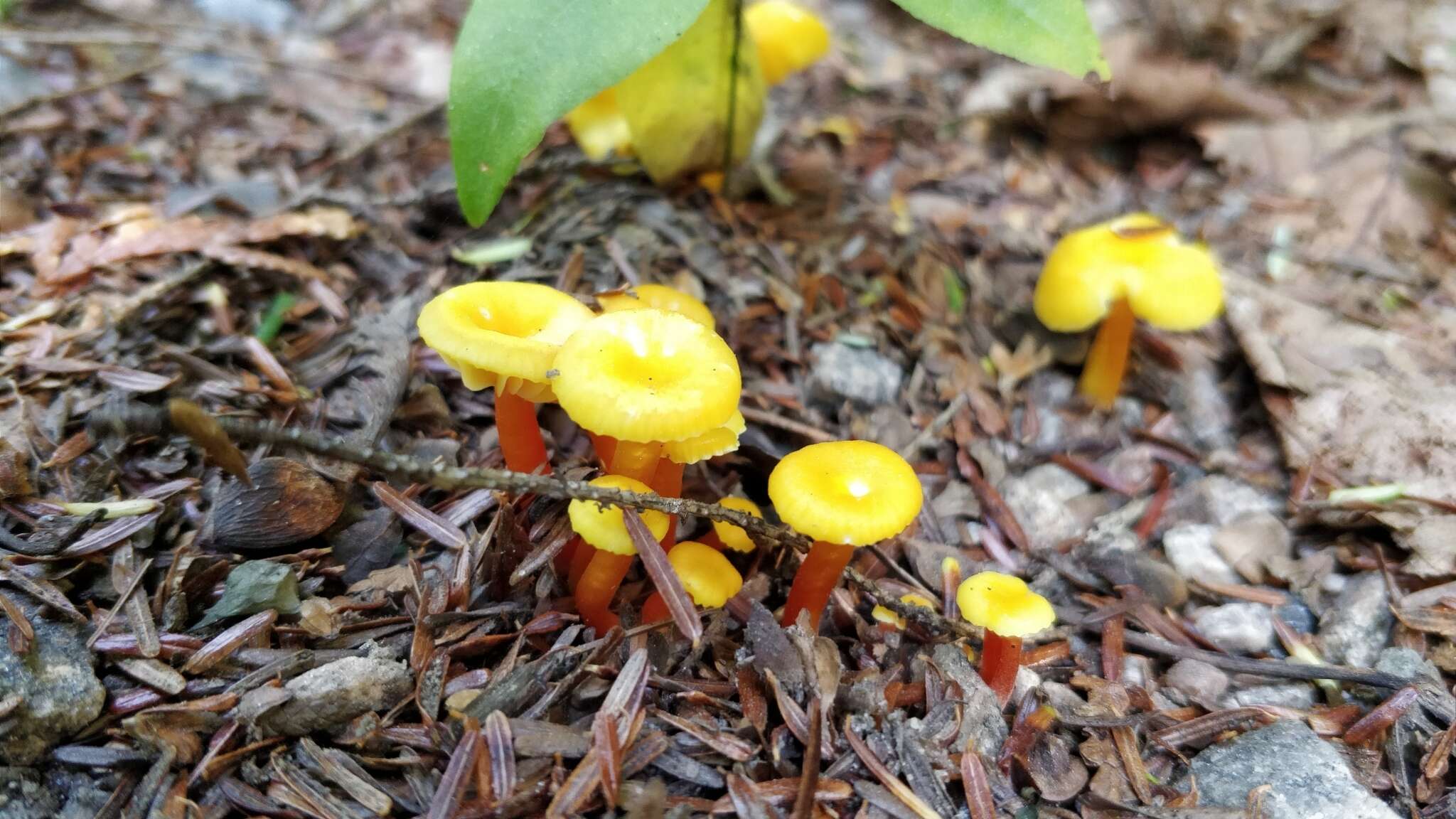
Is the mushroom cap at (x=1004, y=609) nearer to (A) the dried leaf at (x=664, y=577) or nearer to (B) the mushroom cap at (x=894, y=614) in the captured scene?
(B) the mushroom cap at (x=894, y=614)

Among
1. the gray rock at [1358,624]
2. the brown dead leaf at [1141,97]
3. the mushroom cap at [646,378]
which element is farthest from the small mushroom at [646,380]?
the brown dead leaf at [1141,97]

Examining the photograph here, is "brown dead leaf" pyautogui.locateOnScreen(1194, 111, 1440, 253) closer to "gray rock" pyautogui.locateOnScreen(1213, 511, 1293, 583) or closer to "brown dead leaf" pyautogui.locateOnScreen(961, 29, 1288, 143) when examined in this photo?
"brown dead leaf" pyautogui.locateOnScreen(961, 29, 1288, 143)

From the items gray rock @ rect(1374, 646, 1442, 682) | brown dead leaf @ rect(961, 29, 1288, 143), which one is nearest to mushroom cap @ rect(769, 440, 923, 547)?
gray rock @ rect(1374, 646, 1442, 682)

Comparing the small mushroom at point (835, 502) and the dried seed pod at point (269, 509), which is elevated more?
the small mushroom at point (835, 502)

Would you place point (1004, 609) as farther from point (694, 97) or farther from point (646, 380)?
point (694, 97)

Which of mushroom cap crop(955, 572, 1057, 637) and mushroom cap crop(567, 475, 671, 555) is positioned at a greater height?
mushroom cap crop(567, 475, 671, 555)

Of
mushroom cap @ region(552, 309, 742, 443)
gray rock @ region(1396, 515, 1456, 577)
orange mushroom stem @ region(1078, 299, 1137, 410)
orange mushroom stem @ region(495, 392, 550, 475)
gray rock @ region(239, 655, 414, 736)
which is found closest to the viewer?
mushroom cap @ region(552, 309, 742, 443)

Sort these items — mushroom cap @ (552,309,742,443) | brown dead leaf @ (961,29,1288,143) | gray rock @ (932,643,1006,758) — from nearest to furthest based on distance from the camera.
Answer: mushroom cap @ (552,309,742,443), gray rock @ (932,643,1006,758), brown dead leaf @ (961,29,1288,143)
